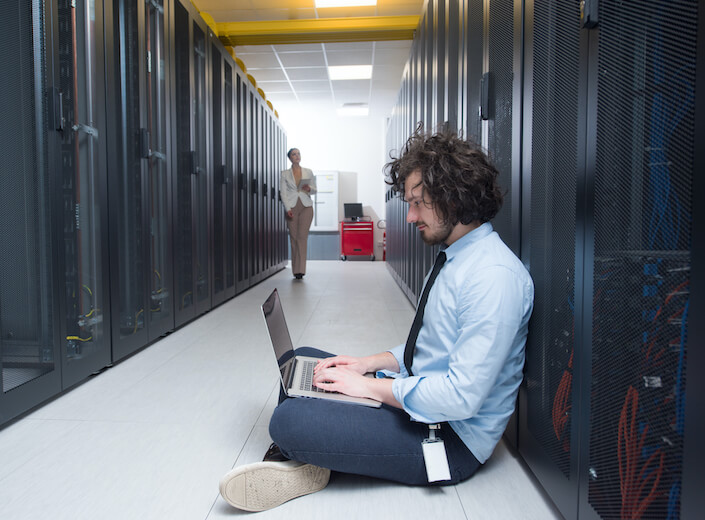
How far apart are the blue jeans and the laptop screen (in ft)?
0.37

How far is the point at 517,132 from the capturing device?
4.77ft

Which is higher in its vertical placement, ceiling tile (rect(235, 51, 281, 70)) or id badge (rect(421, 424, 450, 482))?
ceiling tile (rect(235, 51, 281, 70))

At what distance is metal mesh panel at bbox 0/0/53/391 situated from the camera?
5.67 ft

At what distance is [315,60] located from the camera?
667cm

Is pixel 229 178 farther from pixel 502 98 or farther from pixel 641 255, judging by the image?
pixel 641 255

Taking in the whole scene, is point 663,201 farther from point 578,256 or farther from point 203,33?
point 203,33

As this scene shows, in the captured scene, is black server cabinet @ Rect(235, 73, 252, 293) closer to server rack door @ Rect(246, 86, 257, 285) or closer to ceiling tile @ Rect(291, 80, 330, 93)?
server rack door @ Rect(246, 86, 257, 285)

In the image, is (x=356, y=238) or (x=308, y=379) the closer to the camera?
(x=308, y=379)

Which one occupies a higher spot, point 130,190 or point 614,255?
point 130,190

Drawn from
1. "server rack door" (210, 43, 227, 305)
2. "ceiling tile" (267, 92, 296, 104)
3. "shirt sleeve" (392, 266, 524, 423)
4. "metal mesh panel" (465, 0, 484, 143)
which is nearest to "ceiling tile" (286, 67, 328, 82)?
"ceiling tile" (267, 92, 296, 104)

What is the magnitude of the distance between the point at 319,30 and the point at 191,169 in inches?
115

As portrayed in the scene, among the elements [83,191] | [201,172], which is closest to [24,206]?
[83,191]

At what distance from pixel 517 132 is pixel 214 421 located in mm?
1422

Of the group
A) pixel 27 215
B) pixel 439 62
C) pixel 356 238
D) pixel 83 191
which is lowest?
pixel 356 238
